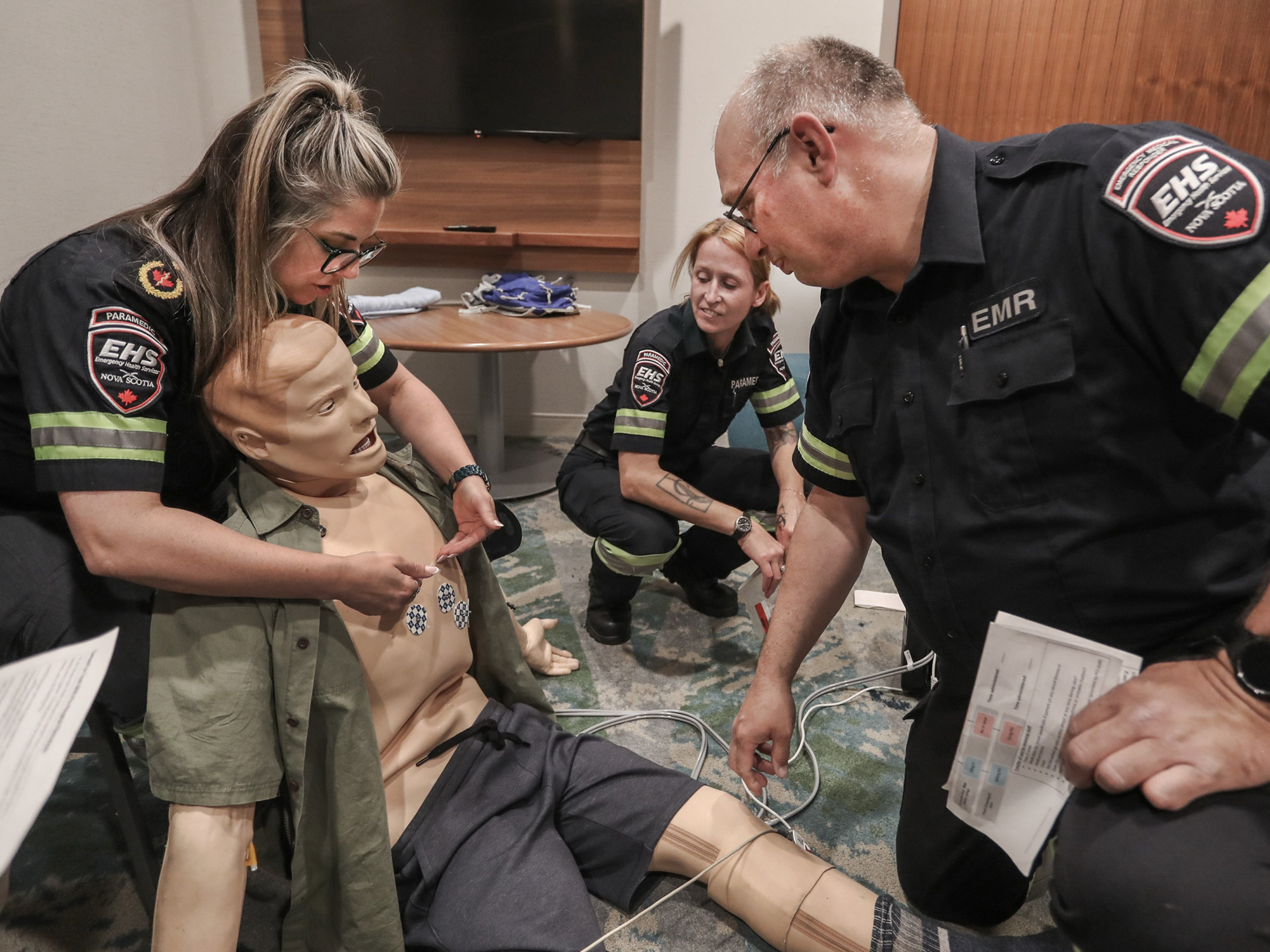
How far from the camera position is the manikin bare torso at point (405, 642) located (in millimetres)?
1206

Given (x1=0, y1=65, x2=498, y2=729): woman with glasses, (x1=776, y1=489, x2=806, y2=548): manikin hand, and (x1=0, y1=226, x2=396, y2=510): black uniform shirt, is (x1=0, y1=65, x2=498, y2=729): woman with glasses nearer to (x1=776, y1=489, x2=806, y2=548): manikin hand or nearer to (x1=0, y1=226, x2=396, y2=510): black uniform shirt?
(x1=0, y1=226, x2=396, y2=510): black uniform shirt

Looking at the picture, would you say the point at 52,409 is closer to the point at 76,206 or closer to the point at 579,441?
the point at 579,441

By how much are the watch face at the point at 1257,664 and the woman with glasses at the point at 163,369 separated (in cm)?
96

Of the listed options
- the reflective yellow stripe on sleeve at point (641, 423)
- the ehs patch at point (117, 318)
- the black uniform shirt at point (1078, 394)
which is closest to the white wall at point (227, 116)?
the ehs patch at point (117, 318)

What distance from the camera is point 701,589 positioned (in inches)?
90.6

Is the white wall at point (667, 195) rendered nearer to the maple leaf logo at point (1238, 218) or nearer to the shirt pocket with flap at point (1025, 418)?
the shirt pocket with flap at point (1025, 418)

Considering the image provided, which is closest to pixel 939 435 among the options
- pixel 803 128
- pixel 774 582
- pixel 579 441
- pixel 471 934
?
pixel 803 128

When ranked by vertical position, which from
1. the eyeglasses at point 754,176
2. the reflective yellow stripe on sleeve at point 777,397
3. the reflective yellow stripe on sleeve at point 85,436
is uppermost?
the eyeglasses at point 754,176

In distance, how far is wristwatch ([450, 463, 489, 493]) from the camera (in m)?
1.45

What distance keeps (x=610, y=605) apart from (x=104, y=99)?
87.1 inches

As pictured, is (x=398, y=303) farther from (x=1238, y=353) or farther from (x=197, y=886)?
(x=1238, y=353)

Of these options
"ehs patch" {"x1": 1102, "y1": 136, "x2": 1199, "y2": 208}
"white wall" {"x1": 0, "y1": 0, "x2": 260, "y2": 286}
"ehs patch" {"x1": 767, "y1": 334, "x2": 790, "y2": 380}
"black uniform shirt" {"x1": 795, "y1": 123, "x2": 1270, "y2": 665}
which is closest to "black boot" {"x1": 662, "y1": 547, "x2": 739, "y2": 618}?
"ehs patch" {"x1": 767, "y1": 334, "x2": 790, "y2": 380}

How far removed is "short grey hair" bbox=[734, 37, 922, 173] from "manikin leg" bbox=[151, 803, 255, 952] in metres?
1.10

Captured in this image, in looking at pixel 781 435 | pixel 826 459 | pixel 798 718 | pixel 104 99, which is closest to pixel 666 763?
pixel 798 718
